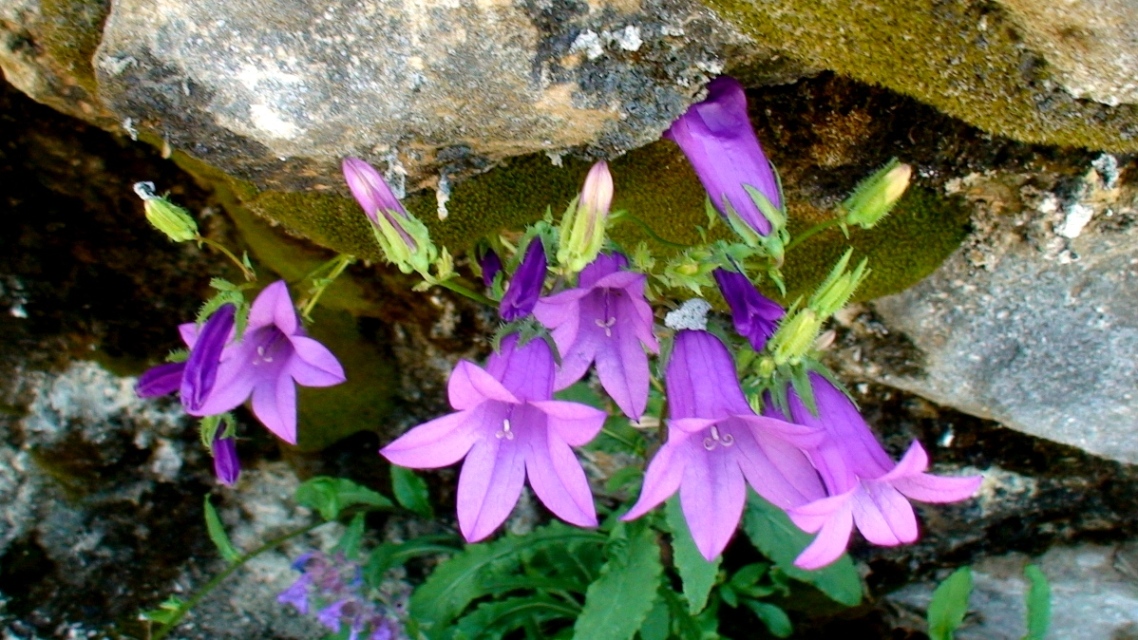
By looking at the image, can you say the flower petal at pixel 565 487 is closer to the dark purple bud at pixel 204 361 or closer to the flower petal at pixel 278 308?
the flower petal at pixel 278 308

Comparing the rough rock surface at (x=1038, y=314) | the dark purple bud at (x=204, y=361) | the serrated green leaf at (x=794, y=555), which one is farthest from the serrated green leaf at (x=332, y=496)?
the rough rock surface at (x=1038, y=314)

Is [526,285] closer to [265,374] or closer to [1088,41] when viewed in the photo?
[265,374]

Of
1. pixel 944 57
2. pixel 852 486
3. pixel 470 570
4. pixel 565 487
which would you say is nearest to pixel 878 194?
pixel 944 57

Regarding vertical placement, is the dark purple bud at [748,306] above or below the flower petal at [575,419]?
above

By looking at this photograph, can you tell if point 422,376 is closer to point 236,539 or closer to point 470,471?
point 236,539

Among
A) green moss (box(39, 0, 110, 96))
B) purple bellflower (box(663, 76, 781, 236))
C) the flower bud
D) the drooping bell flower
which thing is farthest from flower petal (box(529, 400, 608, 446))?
green moss (box(39, 0, 110, 96))

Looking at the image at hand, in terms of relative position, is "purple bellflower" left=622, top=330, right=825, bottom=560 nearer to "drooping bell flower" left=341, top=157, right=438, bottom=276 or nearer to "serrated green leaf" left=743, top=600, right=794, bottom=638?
"drooping bell flower" left=341, top=157, right=438, bottom=276
